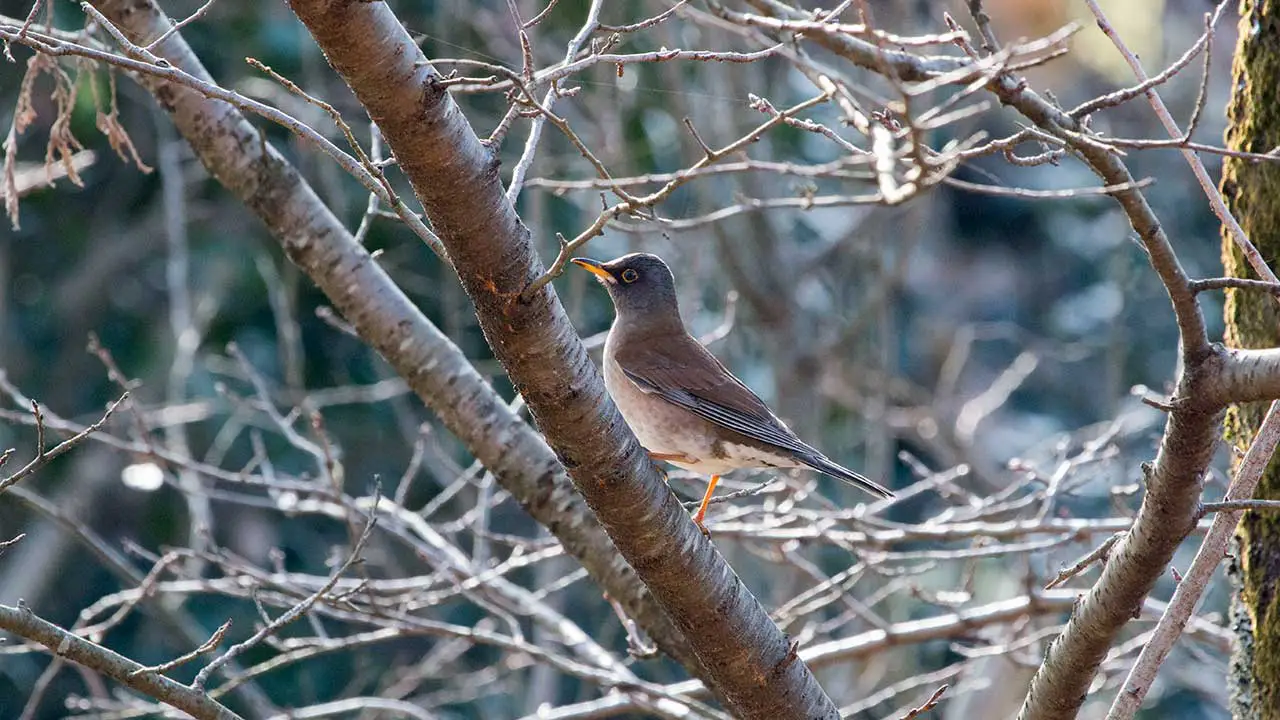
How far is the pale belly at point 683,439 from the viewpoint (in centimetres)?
492

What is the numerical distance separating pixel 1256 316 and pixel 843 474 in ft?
4.68

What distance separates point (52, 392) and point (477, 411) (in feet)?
21.0

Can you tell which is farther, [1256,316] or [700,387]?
[700,387]

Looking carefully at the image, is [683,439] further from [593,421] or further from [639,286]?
[593,421]

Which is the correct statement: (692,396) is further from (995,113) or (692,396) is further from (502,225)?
(995,113)

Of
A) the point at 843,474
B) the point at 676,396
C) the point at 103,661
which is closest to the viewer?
the point at 103,661

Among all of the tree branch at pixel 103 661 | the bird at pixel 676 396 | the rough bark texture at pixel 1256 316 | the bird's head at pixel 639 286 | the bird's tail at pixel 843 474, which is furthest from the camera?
the bird's head at pixel 639 286

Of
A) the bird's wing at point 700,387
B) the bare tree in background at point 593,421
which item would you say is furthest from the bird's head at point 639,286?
the bare tree in background at point 593,421

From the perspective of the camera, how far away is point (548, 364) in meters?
2.79

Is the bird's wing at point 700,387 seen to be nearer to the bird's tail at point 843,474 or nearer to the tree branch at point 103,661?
the bird's tail at point 843,474

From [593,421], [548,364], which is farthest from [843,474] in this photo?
[548,364]

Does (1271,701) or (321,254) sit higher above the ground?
(321,254)

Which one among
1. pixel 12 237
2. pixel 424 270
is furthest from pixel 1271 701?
pixel 12 237

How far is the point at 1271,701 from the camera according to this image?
3498mm
